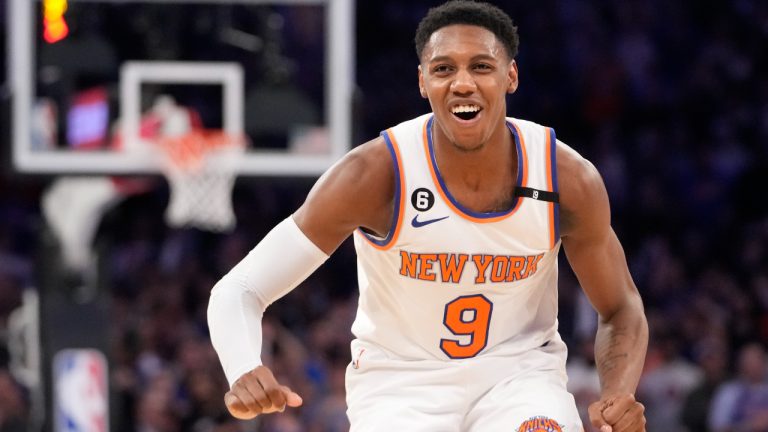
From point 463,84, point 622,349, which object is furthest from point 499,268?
point 463,84

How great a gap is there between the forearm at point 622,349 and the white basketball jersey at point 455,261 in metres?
0.22

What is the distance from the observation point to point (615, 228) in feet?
41.9

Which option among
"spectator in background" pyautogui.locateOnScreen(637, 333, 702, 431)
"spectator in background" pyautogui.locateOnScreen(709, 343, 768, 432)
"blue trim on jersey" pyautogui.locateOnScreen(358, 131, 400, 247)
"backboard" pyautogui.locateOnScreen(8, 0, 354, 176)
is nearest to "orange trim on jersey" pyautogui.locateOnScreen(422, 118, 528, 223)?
"blue trim on jersey" pyautogui.locateOnScreen(358, 131, 400, 247)

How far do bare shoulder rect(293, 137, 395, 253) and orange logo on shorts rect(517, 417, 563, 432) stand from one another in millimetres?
759

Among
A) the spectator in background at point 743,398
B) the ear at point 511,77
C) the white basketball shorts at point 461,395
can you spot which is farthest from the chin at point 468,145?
the spectator in background at point 743,398

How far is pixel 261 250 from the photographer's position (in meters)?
4.26

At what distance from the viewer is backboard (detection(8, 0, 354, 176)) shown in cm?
823

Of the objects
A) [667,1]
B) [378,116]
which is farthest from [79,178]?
[667,1]

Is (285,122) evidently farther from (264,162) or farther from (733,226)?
(733,226)

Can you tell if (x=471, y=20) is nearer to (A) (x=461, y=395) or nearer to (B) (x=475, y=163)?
(B) (x=475, y=163)

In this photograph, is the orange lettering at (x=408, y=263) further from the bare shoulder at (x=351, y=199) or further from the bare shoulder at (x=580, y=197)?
the bare shoulder at (x=580, y=197)

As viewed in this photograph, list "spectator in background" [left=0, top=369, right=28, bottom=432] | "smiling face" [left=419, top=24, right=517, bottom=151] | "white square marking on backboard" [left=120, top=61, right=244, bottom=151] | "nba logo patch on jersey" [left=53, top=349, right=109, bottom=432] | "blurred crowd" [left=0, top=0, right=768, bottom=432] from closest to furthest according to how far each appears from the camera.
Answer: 1. "smiling face" [left=419, top=24, right=517, bottom=151]
2. "white square marking on backboard" [left=120, top=61, right=244, bottom=151]
3. "nba logo patch on jersey" [left=53, top=349, right=109, bottom=432]
4. "spectator in background" [left=0, top=369, right=28, bottom=432]
5. "blurred crowd" [left=0, top=0, right=768, bottom=432]

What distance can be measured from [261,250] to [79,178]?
4.34 metres

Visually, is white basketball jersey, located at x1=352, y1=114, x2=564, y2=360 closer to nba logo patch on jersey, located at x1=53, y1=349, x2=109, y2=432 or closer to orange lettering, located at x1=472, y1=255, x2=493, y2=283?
orange lettering, located at x1=472, y1=255, x2=493, y2=283
